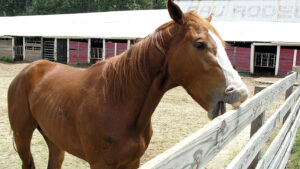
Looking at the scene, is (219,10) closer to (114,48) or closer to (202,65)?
(114,48)

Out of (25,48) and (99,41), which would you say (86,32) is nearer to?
(99,41)

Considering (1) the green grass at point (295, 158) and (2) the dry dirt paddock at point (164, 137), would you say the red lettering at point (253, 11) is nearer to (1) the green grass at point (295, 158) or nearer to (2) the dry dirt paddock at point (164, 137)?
(2) the dry dirt paddock at point (164, 137)

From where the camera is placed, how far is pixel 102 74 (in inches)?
84.2

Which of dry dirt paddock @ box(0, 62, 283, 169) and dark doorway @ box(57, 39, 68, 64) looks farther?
dark doorway @ box(57, 39, 68, 64)

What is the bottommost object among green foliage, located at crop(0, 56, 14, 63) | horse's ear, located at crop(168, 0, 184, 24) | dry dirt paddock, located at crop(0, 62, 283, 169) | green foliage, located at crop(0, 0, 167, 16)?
dry dirt paddock, located at crop(0, 62, 283, 169)

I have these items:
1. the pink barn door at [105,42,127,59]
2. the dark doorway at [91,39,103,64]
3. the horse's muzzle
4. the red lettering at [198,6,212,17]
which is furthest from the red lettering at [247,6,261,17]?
the horse's muzzle

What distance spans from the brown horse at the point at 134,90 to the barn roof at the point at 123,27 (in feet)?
48.4

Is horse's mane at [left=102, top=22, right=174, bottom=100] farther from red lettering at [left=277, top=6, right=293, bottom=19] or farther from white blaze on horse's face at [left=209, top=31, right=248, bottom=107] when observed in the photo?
red lettering at [left=277, top=6, right=293, bottom=19]

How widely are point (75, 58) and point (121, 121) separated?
1993cm

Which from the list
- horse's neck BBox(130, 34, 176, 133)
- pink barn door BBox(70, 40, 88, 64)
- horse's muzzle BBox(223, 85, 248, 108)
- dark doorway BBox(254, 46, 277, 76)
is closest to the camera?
horse's muzzle BBox(223, 85, 248, 108)

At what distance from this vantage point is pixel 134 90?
1.96 m

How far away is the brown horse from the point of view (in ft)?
5.33

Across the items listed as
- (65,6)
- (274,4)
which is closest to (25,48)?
(274,4)

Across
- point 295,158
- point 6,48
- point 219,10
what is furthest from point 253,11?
point 6,48
